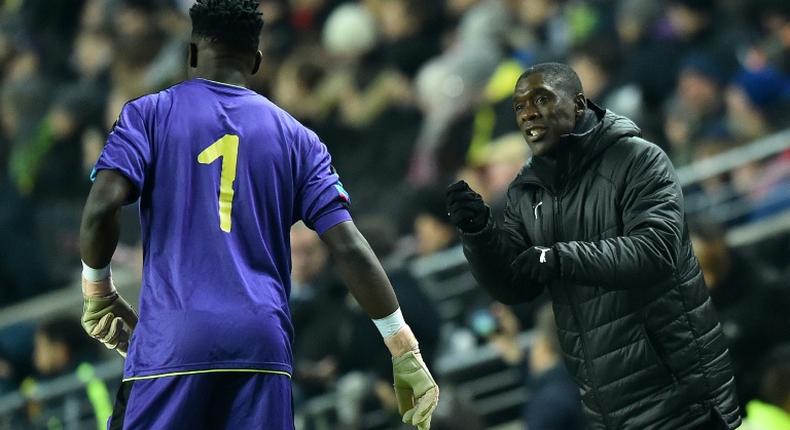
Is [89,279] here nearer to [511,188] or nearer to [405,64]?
[511,188]

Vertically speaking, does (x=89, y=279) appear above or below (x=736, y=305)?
above

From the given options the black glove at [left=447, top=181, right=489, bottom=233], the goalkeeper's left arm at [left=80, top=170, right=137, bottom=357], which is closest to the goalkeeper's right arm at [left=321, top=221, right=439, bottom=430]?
the black glove at [left=447, top=181, right=489, bottom=233]

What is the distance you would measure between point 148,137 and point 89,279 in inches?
17.7

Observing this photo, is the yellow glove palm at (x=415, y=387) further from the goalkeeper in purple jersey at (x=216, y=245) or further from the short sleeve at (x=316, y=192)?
the short sleeve at (x=316, y=192)

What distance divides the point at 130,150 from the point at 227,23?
0.50 meters

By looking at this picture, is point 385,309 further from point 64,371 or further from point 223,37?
point 64,371

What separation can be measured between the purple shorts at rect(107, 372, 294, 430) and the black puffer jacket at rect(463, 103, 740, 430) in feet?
2.55

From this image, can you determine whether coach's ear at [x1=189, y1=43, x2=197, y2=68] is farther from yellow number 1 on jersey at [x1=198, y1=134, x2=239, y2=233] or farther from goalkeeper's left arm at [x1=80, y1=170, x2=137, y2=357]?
goalkeeper's left arm at [x1=80, y1=170, x2=137, y2=357]

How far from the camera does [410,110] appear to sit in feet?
33.3

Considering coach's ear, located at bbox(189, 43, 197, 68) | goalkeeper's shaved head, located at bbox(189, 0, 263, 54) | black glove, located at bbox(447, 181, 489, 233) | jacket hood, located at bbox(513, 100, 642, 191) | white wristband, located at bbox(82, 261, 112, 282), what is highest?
goalkeeper's shaved head, located at bbox(189, 0, 263, 54)

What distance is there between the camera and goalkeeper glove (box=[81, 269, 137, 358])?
13.6ft

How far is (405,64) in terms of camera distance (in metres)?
10.5

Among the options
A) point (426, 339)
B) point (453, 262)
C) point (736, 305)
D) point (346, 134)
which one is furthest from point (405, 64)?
point (736, 305)

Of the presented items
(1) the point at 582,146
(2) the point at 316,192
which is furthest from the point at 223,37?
(1) the point at 582,146
